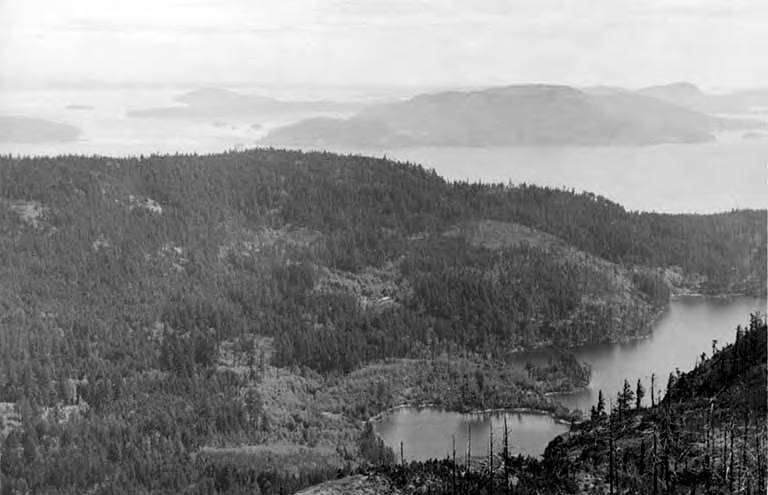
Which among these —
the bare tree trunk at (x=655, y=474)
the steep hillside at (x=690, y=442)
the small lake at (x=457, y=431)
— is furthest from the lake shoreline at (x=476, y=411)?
the bare tree trunk at (x=655, y=474)

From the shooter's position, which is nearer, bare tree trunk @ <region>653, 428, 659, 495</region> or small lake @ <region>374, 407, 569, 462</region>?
bare tree trunk @ <region>653, 428, 659, 495</region>

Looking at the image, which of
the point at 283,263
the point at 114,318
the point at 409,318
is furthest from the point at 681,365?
the point at 114,318

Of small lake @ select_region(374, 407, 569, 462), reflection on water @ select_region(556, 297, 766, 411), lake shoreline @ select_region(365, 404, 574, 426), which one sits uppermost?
reflection on water @ select_region(556, 297, 766, 411)

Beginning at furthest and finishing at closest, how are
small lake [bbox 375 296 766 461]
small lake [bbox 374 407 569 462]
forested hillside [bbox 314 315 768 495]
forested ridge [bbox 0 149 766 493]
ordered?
small lake [bbox 375 296 766 461], forested ridge [bbox 0 149 766 493], small lake [bbox 374 407 569 462], forested hillside [bbox 314 315 768 495]

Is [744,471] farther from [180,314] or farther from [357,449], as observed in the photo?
[180,314]

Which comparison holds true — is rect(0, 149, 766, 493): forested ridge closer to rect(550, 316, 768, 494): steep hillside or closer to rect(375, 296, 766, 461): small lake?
rect(375, 296, 766, 461): small lake

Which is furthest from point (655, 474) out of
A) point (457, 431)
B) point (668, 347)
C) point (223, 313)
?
point (668, 347)

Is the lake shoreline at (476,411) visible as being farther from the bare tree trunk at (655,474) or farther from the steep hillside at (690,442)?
the bare tree trunk at (655,474)

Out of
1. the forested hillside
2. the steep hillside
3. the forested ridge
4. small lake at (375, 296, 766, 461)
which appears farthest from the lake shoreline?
the forested hillside

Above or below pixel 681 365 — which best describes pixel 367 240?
above
